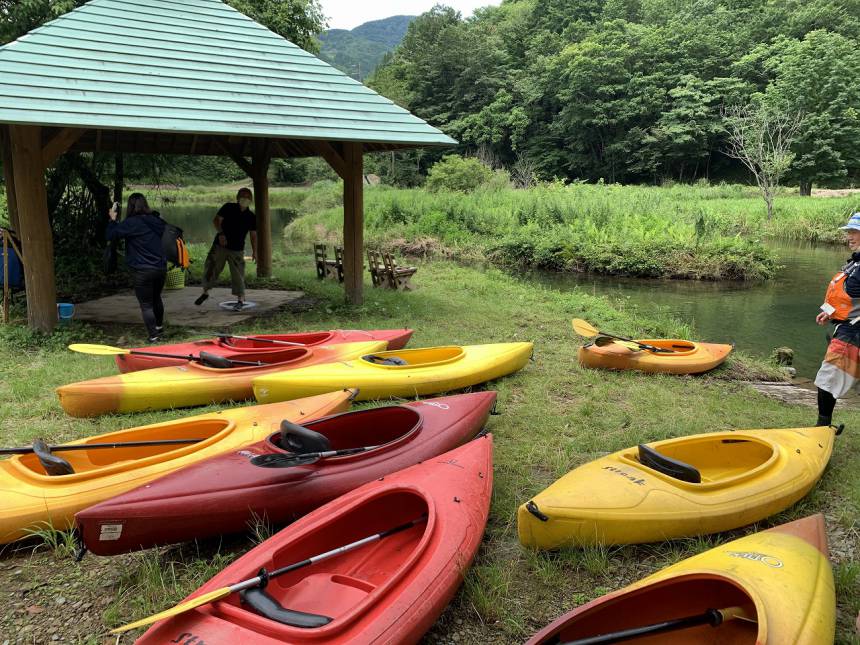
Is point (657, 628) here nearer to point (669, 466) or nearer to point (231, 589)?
point (669, 466)

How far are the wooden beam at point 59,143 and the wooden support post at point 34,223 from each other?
6 cm

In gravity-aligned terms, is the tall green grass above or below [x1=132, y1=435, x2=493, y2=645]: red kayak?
above

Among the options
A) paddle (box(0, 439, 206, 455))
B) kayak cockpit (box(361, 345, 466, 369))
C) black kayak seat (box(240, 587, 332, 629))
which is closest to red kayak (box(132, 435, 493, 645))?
black kayak seat (box(240, 587, 332, 629))

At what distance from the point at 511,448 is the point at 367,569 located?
6.24 ft

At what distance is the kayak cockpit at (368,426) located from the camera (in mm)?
3822

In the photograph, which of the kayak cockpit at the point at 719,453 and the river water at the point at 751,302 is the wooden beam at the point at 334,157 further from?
the kayak cockpit at the point at 719,453

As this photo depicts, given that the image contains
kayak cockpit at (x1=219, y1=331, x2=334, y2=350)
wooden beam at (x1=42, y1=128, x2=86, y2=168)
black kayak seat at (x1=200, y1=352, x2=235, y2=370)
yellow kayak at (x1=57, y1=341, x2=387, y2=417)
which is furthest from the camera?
wooden beam at (x1=42, y1=128, x2=86, y2=168)

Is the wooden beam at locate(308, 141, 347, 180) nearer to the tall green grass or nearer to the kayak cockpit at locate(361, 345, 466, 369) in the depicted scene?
the kayak cockpit at locate(361, 345, 466, 369)

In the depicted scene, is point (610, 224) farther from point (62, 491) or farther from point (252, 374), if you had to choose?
point (62, 491)

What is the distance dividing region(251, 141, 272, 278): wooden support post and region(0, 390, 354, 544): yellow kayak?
8.01 meters

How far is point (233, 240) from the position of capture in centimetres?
866

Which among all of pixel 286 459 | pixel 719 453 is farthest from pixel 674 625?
pixel 719 453

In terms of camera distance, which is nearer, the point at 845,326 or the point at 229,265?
the point at 845,326

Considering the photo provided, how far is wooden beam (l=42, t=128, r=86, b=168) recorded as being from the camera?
6770mm
